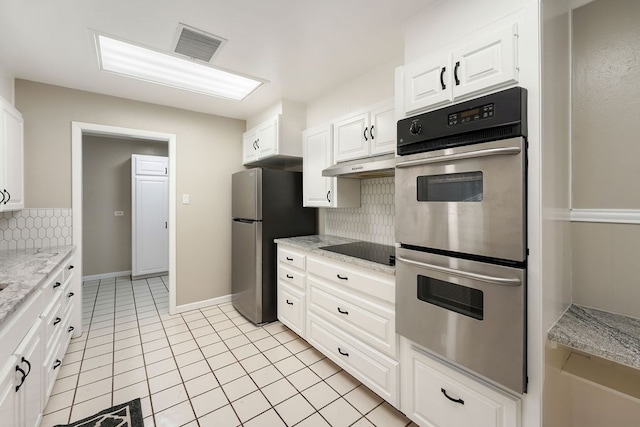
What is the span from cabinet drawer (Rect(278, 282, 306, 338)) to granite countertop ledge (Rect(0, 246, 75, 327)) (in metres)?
1.77

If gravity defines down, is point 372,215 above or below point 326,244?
above

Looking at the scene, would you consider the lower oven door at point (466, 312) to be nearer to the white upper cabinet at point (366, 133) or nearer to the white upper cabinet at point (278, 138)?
the white upper cabinet at point (366, 133)

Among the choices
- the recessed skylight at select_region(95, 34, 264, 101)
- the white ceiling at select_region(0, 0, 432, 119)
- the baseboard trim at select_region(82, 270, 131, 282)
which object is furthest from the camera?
the baseboard trim at select_region(82, 270, 131, 282)

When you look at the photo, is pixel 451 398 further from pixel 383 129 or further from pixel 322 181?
pixel 322 181

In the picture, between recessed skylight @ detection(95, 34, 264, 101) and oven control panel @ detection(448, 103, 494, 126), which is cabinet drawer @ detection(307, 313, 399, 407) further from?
recessed skylight @ detection(95, 34, 264, 101)

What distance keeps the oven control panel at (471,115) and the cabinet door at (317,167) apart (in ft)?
4.33

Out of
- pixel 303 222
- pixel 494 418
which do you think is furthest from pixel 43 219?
pixel 494 418

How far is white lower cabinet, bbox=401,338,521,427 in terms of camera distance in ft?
4.08

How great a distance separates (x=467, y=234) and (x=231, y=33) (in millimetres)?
1963

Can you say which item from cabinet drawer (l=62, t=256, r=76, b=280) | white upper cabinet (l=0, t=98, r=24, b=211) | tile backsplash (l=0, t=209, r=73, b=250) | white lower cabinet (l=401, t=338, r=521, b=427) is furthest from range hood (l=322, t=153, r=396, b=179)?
tile backsplash (l=0, t=209, r=73, b=250)

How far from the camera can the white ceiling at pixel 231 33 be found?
1646 mm

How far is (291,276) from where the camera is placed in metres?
2.71

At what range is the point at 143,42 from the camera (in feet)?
6.54

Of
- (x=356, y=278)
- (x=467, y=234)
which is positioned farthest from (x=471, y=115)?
(x=356, y=278)
